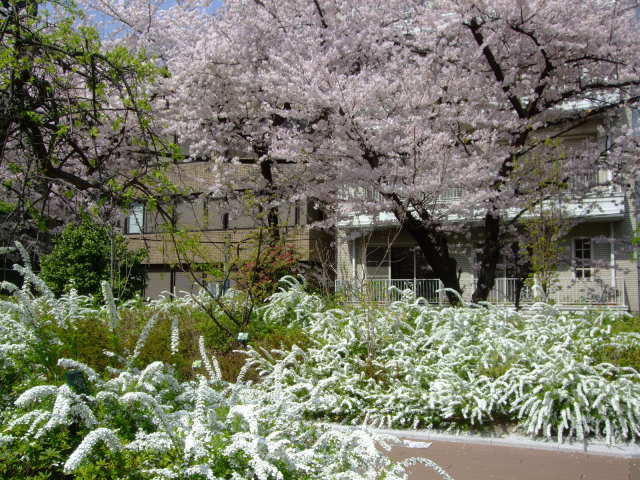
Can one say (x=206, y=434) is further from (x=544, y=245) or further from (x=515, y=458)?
(x=544, y=245)

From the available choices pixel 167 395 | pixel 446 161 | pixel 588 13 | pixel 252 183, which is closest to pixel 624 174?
pixel 588 13

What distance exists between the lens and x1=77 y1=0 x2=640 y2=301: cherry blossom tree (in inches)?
451

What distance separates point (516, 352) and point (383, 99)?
6.46 m

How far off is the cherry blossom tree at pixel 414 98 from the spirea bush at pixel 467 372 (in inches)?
162

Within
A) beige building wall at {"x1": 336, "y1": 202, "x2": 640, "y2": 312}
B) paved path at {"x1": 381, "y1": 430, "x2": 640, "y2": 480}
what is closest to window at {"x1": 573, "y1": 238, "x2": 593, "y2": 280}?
beige building wall at {"x1": 336, "y1": 202, "x2": 640, "y2": 312}

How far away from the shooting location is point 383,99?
11.5 metres

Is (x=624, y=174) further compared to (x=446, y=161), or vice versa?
(x=624, y=174)

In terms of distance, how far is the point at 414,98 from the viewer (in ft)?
37.6

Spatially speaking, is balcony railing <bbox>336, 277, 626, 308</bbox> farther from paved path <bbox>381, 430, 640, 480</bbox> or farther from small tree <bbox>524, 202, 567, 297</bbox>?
paved path <bbox>381, 430, 640, 480</bbox>

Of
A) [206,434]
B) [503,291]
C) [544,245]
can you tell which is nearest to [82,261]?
[544,245]

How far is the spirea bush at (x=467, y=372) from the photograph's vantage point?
213 inches

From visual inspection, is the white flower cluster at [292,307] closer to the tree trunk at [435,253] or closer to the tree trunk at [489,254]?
the tree trunk at [435,253]

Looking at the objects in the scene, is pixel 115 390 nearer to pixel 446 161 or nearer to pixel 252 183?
pixel 446 161

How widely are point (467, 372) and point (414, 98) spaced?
258 inches
